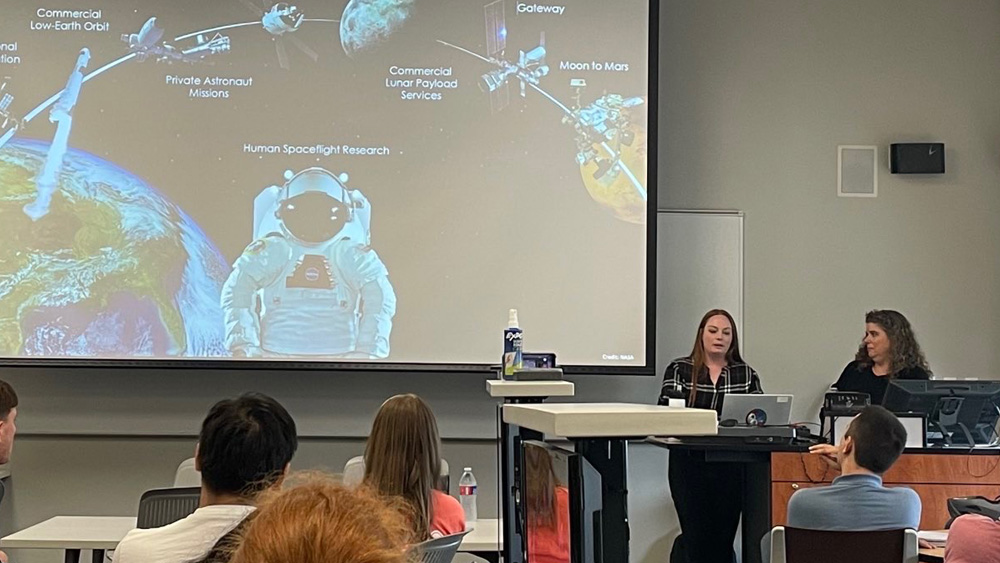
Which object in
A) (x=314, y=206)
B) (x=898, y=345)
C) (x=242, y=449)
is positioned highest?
(x=314, y=206)

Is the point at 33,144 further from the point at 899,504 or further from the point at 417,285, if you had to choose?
the point at 899,504

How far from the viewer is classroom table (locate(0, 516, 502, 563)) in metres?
3.25

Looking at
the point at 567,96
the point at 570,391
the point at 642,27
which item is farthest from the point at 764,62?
the point at 570,391

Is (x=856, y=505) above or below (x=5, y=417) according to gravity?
below

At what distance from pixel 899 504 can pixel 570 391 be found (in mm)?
1160

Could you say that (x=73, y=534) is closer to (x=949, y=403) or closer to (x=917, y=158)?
(x=949, y=403)

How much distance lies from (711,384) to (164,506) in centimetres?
245

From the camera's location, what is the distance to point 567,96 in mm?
4840

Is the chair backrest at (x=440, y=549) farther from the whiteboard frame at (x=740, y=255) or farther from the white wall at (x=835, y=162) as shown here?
the white wall at (x=835, y=162)

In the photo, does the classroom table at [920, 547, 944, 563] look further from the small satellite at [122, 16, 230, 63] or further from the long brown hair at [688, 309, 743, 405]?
the small satellite at [122, 16, 230, 63]

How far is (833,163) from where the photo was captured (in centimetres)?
519

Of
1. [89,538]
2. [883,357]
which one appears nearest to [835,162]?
[883,357]

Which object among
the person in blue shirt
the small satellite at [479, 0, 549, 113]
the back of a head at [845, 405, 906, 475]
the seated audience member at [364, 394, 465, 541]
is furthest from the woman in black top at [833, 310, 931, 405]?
the seated audience member at [364, 394, 465, 541]

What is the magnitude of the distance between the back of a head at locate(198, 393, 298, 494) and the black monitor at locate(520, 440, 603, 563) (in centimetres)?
76
